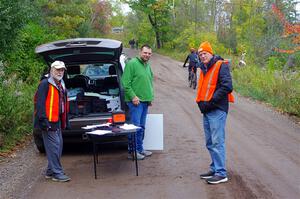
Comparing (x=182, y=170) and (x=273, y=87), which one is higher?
(x=182, y=170)

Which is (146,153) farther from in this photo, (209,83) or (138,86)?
(209,83)

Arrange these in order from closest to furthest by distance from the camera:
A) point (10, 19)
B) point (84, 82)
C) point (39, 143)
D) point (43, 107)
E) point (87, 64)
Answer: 1. point (43, 107)
2. point (39, 143)
3. point (87, 64)
4. point (84, 82)
5. point (10, 19)

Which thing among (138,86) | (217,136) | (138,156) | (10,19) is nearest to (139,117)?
(138,86)

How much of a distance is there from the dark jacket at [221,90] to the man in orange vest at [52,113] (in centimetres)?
216

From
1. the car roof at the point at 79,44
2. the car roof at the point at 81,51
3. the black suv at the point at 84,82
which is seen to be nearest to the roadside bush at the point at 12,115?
the black suv at the point at 84,82

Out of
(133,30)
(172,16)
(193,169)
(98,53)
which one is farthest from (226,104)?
(133,30)

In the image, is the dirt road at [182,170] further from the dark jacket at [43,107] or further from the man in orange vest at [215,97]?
the dark jacket at [43,107]

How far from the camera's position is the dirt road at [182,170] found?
6.89 metres

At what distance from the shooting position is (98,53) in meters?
9.19

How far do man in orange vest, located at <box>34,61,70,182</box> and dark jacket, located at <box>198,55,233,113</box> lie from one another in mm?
2156

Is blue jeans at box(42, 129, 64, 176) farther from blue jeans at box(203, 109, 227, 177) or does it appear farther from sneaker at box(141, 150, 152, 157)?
blue jeans at box(203, 109, 227, 177)

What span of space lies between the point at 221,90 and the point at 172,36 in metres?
48.2

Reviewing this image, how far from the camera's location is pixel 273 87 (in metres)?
18.2

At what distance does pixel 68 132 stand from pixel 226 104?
9.97ft
